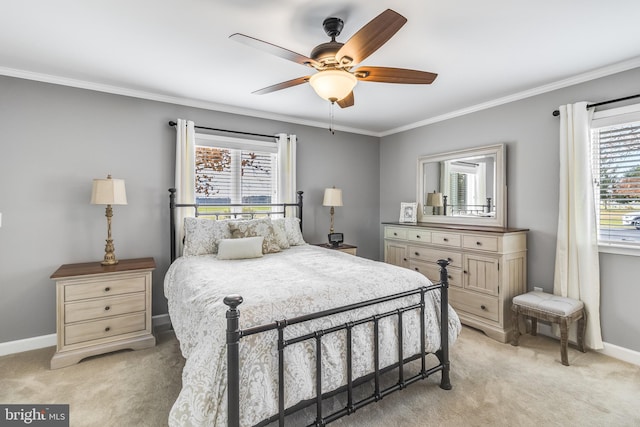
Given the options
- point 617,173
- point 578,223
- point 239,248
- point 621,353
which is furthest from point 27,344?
point 617,173

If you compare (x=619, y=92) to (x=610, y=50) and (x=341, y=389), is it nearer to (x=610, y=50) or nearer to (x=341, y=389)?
(x=610, y=50)

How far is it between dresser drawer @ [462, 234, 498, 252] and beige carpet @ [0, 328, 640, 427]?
0.96 meters

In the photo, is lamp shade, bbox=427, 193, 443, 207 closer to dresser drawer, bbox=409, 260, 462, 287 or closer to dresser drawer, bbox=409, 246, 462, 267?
dresser drawer, bbox=409, 246, 462, 267

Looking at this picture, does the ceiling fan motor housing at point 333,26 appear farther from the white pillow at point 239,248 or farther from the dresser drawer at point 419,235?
the dresser drawer at point 419,235

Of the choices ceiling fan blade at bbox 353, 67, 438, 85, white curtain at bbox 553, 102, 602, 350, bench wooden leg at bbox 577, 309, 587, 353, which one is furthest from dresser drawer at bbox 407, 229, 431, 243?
ceiling fan blade at bbox 353, 67, 438, 85

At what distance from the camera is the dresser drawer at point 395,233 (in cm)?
417

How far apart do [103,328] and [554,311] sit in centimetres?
398

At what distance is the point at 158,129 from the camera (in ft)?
11.3

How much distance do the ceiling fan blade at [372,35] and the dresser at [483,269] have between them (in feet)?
7.58

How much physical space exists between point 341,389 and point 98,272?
7.59ft

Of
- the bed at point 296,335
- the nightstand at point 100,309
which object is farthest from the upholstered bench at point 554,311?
the nightstand at point 100,309

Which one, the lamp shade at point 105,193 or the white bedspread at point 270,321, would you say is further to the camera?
the lamp shade at point 105,193

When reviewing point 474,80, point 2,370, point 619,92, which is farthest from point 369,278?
point 2,370

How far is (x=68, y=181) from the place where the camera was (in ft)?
9.87
